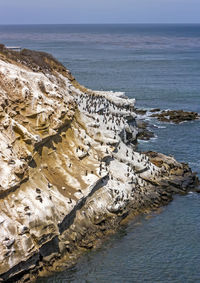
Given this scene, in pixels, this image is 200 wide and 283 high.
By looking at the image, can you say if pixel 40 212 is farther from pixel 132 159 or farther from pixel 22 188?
pixel 132 159

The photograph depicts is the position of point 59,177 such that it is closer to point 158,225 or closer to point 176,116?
point 158,225

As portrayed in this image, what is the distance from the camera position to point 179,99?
104438 mm

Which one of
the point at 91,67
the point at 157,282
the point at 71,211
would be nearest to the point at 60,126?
the point at 71,211

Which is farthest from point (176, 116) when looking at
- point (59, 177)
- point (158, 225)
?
point (59, 177)

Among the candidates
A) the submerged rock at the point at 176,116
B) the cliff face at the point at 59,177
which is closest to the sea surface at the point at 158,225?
the cliff face at the point at 59,177

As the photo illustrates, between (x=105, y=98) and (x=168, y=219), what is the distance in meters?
28.3

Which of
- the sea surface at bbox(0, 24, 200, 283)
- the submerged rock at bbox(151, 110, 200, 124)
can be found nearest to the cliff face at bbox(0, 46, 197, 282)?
the sea surface at bbox(0, 24, 200, 283)

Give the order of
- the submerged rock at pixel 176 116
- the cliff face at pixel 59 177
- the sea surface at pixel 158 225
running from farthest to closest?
the submerged rock at pixel 176 116, the sea surface at pixel 158 225, the cliff face at pixel 59 177

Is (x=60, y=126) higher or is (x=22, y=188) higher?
(x=60, y=126)

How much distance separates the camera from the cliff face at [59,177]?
3609 cm

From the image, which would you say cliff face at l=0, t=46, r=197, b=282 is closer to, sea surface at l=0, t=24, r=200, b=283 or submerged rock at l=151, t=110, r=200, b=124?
sea surface at l=0, t=24, r=200, b=283

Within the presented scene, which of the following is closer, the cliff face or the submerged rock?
the cliff face

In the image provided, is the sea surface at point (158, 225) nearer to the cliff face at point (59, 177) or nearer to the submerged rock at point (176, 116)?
the cliff face at point (59, 177)

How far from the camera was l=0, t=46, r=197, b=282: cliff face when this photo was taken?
36094 mm
